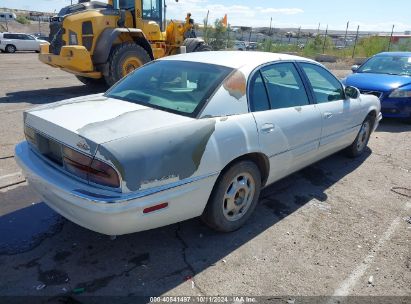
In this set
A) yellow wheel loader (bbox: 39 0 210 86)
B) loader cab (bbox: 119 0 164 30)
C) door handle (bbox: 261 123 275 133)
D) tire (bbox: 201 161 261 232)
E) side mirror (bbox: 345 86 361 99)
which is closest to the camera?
tire (bbox: 201 161 261 232)

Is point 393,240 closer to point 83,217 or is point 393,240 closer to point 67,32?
point 83,217

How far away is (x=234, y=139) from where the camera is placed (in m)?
3.07

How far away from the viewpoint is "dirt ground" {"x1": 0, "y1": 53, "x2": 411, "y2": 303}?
2740 millimetres

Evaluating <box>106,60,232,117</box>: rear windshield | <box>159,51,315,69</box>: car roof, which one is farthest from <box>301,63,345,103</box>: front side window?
<box>106,60,232,117</box>: rear windshield

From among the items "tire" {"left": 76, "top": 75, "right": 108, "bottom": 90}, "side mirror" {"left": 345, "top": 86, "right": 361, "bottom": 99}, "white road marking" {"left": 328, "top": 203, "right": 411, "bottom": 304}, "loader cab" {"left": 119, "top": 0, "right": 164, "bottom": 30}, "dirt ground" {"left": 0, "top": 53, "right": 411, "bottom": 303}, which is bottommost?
"white road marking" {"left": 328, "top": 203, "right": 411, "bottom": 304}

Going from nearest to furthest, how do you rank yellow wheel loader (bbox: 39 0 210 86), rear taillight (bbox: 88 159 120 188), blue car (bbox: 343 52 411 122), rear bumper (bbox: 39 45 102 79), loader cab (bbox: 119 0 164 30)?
rear taillight (bbox: 88 159 120 188) < blue car (bbox: 343 52 411 122) < rear bumper (bbox: 39 45 102 79) < yellow wheel loader (bbox: 39 0 210 86) < loader cab (bbox: 119 0 164 30)

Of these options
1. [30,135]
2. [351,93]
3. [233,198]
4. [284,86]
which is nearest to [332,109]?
A: [351,93]

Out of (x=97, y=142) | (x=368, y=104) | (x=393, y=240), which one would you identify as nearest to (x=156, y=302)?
(x=97, y=142)

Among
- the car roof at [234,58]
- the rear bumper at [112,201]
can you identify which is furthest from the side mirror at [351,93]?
the rear bumper at [112,201]

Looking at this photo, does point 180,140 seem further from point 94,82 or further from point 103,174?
point 94,82

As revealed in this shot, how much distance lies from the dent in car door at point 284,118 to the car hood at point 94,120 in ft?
2.89

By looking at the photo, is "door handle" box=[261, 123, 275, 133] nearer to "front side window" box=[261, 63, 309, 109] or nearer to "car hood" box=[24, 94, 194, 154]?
"front side window" box=[261, 63, 309, 109]

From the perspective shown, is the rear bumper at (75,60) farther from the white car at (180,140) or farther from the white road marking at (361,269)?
the white road marking at (361,269)

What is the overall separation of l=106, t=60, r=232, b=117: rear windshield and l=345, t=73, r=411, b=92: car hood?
539cm
